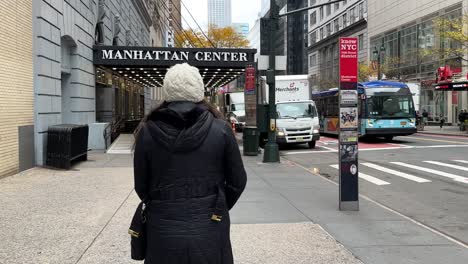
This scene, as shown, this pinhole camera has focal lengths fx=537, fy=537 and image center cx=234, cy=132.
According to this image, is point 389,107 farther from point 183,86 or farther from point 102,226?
point 183,86

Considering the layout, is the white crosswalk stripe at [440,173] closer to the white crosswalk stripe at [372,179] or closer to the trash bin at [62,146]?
the white crosswalk stripe at [372,179]

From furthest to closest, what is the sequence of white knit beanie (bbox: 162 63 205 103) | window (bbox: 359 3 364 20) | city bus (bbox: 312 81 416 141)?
window (bbox: 359 3 364 20) < city bus (bbox: 312 81 416 141) < white knit beanie (bbox: 162 63 205 103)

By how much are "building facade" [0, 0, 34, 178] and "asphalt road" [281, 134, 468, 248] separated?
7695 mm

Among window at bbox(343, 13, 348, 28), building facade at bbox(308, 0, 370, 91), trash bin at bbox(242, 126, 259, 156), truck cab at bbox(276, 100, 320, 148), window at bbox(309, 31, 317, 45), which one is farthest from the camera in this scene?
window at bbox(309, 31, 317, 45)

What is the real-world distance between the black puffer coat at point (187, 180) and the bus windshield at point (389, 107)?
2330 centimetres

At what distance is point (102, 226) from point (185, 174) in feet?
15.3

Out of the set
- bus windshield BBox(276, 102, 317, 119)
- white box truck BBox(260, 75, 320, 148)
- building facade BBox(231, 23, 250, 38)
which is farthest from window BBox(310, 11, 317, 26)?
bus windshield BBox(276, 102, 317, 119)

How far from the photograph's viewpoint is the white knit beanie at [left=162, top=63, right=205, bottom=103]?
3.00 meters

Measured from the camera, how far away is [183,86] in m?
2.99

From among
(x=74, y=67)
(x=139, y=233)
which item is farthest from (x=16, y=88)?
(x=139, y=233)

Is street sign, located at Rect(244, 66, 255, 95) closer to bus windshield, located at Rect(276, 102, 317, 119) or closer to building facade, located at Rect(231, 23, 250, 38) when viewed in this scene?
bus windshield, located at Rect(276, 102, 317, 119)

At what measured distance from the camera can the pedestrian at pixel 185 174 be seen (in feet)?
9.34

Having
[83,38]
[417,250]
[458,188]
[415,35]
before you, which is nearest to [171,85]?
[417,250]

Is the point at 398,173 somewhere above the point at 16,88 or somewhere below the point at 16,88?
below
